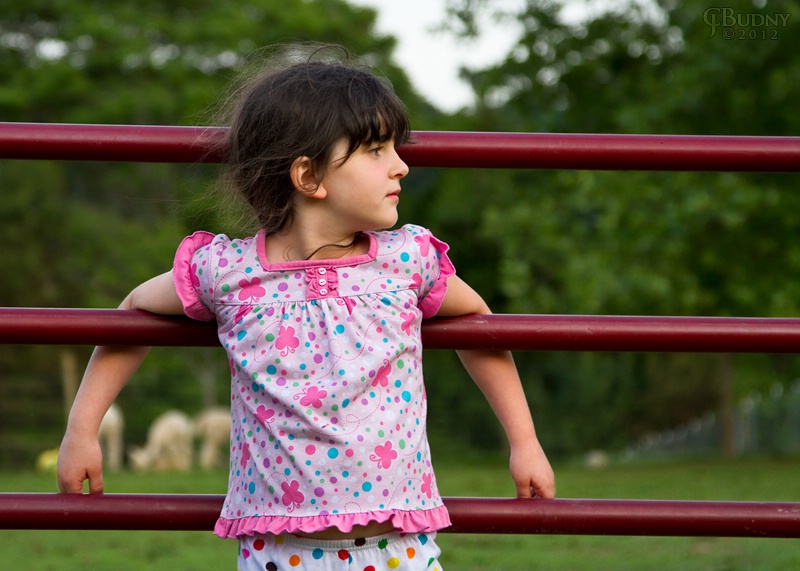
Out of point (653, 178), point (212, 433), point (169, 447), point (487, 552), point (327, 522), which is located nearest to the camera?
point (327, 522)

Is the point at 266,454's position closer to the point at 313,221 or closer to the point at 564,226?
the point at 313,221

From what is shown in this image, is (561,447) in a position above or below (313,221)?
below

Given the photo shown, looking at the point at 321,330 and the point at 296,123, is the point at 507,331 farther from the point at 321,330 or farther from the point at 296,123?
the point at 296,123

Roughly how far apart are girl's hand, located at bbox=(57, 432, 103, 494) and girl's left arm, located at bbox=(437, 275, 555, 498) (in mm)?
655

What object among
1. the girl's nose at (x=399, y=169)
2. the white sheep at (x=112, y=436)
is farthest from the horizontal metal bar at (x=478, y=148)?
the white sheep at (x=112, y=436)

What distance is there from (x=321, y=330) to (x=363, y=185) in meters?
0.25

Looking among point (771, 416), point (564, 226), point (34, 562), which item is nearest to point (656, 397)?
point (771, 416)

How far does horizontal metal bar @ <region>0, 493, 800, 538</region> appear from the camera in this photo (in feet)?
6.57

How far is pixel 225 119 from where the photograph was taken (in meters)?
2.10

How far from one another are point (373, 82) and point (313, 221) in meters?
0.26

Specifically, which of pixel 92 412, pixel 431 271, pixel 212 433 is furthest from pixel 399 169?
pixel 212 433

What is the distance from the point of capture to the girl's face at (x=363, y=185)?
1905 millimetres

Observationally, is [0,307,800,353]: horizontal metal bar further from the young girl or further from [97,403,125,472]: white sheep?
[97,403,125,472]: white sheep

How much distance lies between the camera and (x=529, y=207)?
1258 cm
